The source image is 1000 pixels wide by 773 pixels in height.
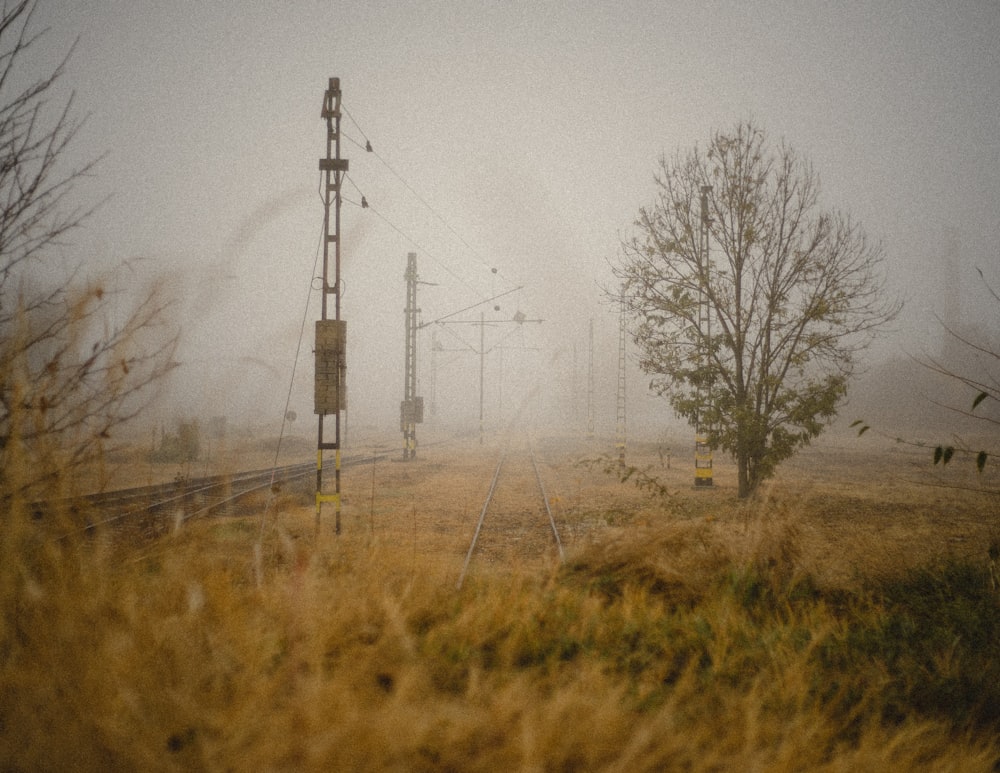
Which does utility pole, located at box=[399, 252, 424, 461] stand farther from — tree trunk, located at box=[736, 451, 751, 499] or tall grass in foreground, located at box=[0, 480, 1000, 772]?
tall grass in foreground, located at box=[0, 480, 1000, 772]

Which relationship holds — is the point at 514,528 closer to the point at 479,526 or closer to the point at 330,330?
the point at 479,526

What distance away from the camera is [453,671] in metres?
2.45

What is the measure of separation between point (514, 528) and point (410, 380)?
48.8ft

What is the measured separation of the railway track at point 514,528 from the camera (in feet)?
21.2

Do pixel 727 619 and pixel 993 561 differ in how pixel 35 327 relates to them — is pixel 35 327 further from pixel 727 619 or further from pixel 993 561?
pixel 993 561

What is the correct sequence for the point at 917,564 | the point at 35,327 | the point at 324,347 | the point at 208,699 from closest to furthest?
the point at 208,699
the point at 35,327
the point at 917,564
the point at 324,347

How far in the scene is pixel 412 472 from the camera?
17.2m

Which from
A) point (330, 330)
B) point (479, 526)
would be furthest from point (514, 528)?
point (330, 330)

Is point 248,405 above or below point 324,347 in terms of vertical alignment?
below

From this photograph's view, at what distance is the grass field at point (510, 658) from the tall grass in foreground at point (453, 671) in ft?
0.04

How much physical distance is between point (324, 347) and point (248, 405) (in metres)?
3.36

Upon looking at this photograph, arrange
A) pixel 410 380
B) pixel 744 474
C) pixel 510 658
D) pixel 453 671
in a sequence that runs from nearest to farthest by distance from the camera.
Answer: pixel 453 671 → pixel 510 658 → pixel 744 474 → pixel 410 380

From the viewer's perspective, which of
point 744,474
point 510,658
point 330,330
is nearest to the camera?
point 510,658

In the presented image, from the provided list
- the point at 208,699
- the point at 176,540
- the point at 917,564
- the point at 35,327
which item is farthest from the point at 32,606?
the point at 917,564
